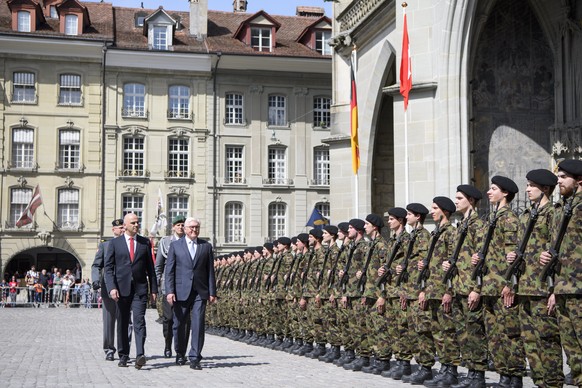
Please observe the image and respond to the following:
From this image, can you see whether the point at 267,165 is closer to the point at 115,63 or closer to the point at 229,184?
the point at 229,184

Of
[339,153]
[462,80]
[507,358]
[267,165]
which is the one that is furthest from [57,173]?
[507,358]

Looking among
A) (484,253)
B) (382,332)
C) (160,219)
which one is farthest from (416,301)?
(160,219)

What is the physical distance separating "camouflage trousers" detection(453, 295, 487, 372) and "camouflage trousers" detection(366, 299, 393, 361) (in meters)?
1.73

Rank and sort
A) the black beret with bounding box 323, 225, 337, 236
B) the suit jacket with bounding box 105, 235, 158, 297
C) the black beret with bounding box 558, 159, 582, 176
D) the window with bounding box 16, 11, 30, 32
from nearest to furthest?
the black beret with bounding box 558, 159, 582, 176 → the suit jacket with bounding box 105, 235, 158, 297 → the black beret with bounding box 323, 225, 337, 236 → the window with bounding box 16, 11, 30, 32

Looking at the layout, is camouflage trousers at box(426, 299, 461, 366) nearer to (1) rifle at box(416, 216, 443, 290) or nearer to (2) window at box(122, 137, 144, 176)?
(1) rifle at box(416, 216, 443, 290)

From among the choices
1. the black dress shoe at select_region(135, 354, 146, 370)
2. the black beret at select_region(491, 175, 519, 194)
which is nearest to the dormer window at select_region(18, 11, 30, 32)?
the black dress shoe at select_region(135, 354, 146, 370)

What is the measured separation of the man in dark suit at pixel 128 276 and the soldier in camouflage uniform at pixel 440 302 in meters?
3.72

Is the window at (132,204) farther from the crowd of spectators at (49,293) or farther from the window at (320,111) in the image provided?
the window at (320,111)

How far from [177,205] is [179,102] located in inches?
201

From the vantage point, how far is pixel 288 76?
50594 mm

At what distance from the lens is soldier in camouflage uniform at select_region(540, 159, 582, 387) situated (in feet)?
25.7

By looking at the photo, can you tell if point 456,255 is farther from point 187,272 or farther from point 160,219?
point 160,219

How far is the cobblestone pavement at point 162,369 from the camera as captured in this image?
35.5ft

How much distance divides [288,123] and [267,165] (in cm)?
243
